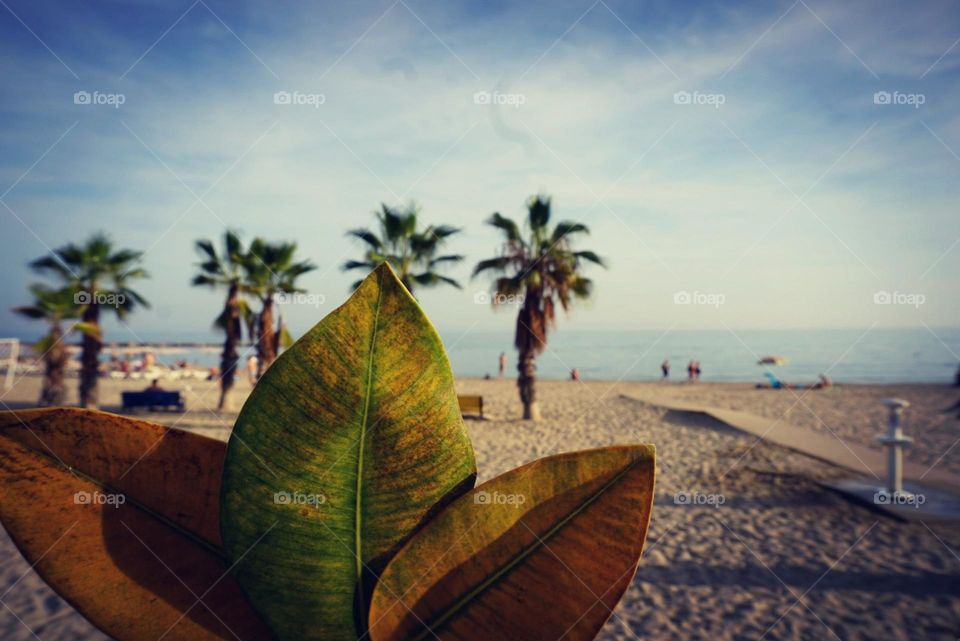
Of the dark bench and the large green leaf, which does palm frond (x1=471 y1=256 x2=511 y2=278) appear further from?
the large green leaf

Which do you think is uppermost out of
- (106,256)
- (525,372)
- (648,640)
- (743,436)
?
(106,256)

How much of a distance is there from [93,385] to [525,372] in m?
12.7

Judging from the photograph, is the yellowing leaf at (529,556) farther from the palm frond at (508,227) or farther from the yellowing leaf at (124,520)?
the palm frond at (508,227)

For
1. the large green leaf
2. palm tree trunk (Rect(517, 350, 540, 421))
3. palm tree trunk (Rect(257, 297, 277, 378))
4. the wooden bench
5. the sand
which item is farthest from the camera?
palm tree trunk (Rect(517, 350, 540, 421))

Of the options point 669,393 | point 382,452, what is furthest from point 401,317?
point 669,393

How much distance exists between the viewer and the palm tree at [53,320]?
46.9 ft

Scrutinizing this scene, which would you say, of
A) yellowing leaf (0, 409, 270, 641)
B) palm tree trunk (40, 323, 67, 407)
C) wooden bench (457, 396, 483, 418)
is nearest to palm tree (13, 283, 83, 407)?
palm tree trunk (40, 323, 67, 407)

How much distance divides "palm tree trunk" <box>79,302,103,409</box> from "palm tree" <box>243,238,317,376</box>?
4.09 metres

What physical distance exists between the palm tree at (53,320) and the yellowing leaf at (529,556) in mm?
17216

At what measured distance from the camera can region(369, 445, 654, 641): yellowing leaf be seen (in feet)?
1.89

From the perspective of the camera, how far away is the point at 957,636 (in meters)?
5.09

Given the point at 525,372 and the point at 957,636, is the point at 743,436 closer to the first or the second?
the point at 525,372

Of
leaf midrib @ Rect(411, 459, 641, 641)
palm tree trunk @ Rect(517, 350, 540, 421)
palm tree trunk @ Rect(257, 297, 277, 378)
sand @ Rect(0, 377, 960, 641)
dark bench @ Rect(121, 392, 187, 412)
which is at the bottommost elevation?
sand @ Rect(0, 377, 960, 641)

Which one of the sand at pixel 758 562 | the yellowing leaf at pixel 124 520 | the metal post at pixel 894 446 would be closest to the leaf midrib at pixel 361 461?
the yellowing leaf at pixel 124 520
